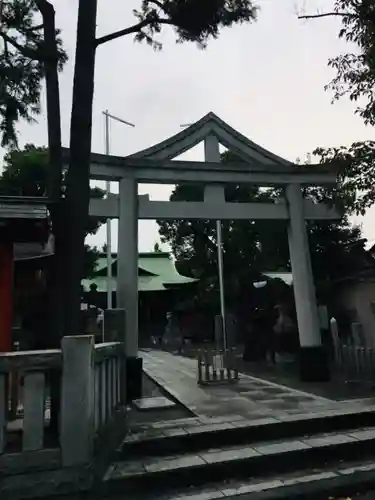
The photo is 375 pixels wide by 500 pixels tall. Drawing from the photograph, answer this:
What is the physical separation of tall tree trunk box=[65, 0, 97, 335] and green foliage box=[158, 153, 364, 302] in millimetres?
6157

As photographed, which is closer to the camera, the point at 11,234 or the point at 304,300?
the point at 11,234

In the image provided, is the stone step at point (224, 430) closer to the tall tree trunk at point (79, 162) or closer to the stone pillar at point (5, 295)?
the tall tree trunk at point (79, 162)

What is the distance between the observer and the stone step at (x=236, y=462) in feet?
14.2

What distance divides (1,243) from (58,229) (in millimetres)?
833

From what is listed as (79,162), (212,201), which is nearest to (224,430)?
(79,162)

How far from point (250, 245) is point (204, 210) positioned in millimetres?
10031

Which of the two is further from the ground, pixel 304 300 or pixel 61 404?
pixel 304 300

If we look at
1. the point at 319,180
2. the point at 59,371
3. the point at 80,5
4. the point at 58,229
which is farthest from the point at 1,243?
→ the point at 319,180

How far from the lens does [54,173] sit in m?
5.90

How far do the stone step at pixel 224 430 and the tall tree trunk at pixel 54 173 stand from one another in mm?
1285

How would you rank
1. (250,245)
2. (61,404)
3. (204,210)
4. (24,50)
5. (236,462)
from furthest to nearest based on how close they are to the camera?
(250,245)
(204,210)
(24,50)
(236,462)
(61,404)

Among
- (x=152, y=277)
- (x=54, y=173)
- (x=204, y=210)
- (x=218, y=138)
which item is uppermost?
(x=218, y=138)

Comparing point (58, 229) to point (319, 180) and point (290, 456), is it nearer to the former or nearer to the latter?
point (290, 456)

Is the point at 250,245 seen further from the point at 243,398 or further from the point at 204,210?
the point at 243,398
